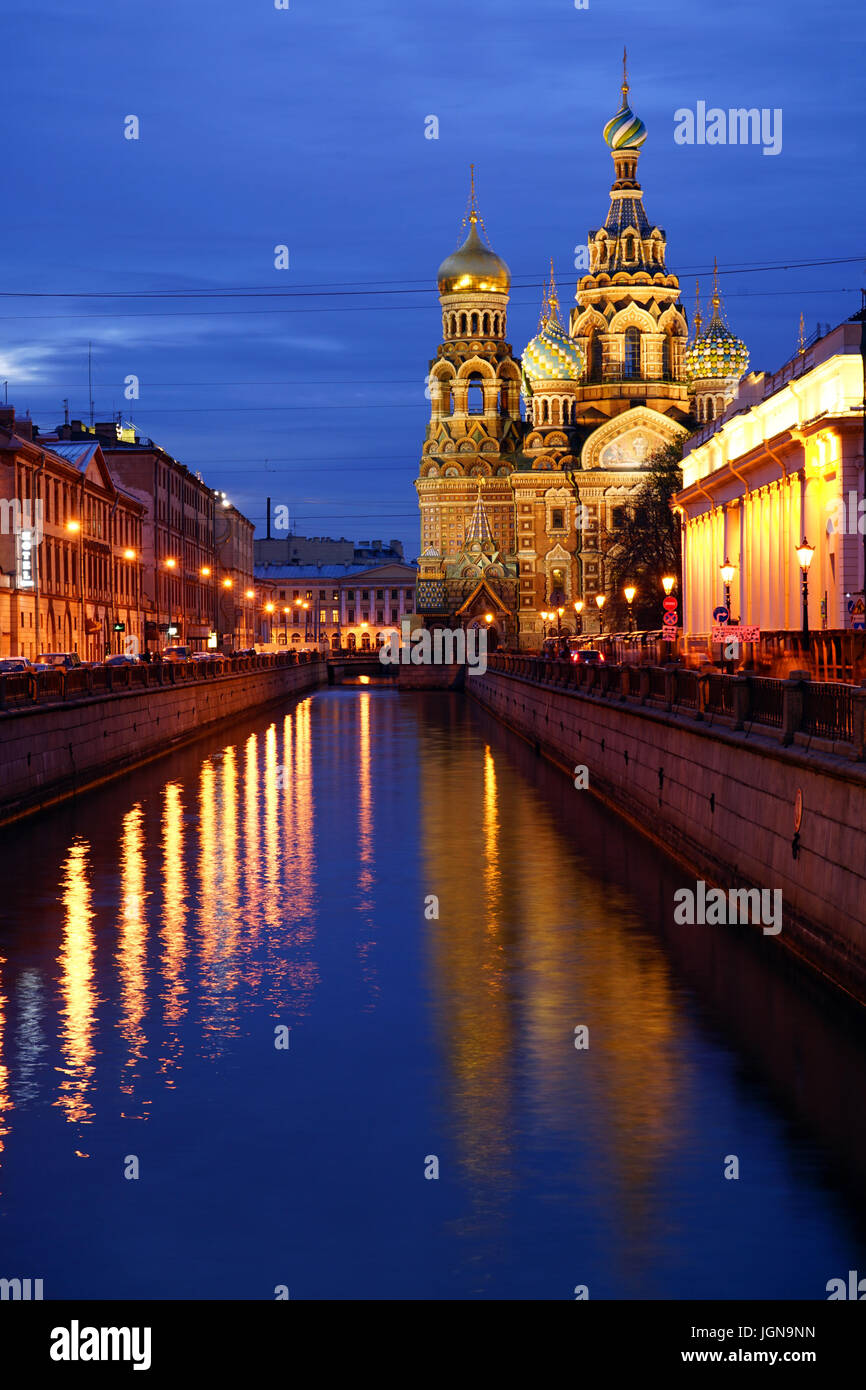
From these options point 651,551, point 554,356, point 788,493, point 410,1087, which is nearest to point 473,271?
point 554,356

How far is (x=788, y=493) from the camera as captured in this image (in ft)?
172

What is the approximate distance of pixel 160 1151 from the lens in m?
12.8

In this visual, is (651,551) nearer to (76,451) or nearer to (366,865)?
(76,451)

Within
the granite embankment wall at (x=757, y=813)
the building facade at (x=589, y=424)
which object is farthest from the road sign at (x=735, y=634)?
the building facade at (x=589, y=424)

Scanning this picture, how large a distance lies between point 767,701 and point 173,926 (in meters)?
7.27

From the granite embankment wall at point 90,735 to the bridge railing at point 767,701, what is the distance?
34.4ft

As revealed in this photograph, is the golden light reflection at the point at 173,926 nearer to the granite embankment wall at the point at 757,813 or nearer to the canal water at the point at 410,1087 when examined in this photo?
the canal water at the point at 410,1087

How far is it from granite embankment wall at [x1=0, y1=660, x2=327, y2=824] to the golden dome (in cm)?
9327

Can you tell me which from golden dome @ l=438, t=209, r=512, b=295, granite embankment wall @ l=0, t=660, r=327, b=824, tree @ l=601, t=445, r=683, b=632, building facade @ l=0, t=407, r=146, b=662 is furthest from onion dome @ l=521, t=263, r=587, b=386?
granite embankment wall @ l=0, t=660, r=327, b=824

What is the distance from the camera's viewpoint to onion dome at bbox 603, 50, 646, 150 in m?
141

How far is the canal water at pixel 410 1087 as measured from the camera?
1088cm
